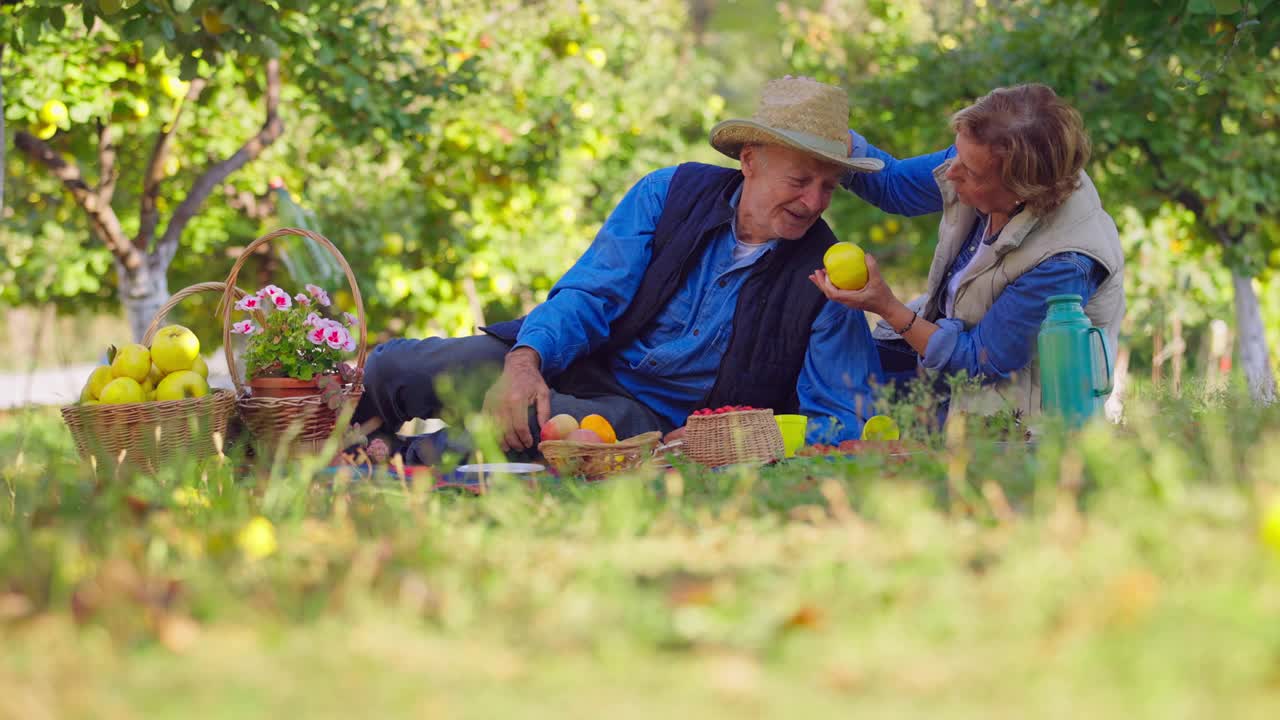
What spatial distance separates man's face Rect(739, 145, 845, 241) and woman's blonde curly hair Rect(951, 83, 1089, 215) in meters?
0.55

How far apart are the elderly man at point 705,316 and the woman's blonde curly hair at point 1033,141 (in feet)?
1.52

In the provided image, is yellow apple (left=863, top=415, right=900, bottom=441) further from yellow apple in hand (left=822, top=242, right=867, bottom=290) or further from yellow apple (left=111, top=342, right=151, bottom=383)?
yellow apple (left=111, top=342, right=151, bottom=383)

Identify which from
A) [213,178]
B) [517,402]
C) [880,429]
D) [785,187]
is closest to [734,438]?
[880,429]

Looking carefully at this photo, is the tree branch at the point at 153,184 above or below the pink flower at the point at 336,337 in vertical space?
above

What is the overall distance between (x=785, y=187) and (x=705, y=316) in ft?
1.85

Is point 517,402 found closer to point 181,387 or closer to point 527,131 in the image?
point 181,387

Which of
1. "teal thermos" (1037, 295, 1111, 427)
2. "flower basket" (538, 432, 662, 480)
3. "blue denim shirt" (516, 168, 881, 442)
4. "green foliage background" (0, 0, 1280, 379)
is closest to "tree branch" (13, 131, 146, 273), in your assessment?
"green foliage background" (0, 0, 1280, 379)

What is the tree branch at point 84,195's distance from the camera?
6188mm

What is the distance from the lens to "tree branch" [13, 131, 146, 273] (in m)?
6.19

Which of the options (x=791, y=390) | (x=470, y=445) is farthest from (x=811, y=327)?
(x=470, y=445)

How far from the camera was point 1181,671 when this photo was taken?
1585 mm

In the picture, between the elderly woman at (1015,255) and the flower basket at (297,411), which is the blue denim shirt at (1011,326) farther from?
the flower basket at (297,411)

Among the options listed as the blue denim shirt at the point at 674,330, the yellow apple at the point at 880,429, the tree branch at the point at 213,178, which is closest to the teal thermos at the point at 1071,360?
the yellow apple at the point at 880,429

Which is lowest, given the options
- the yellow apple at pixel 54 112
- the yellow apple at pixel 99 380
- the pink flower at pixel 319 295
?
the yellow apple at pixel 99 380
